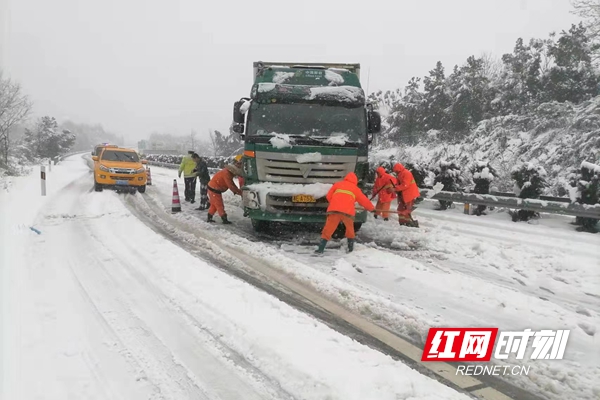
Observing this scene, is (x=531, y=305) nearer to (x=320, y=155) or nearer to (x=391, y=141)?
(x=320, y=155)

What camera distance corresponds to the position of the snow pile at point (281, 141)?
7262 mm

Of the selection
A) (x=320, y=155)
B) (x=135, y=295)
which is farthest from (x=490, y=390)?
(x=320, y=155)

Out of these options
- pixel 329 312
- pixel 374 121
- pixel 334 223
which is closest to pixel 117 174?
pixel 374 121

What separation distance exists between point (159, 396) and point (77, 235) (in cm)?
603

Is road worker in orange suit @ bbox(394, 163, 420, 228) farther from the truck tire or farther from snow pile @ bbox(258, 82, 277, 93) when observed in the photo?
snow pile @ bbox(258, 82, 277, 93)

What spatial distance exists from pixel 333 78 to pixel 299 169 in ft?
7.47

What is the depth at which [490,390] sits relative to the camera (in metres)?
2.96

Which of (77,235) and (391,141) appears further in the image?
(391,141)

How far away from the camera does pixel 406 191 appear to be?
28.8ft

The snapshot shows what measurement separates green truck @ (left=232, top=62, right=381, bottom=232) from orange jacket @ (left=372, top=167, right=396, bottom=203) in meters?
1.44

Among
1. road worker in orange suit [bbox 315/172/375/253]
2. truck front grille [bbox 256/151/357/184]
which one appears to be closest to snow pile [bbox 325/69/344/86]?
truck front grille [bbox 256/151/357/184]

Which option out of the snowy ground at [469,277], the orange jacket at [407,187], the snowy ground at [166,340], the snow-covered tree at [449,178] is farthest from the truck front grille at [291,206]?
the snow-covered tree at [449,178]

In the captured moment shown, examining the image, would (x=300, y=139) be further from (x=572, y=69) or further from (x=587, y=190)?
(x=572, y=69)

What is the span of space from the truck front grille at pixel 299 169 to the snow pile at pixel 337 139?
272mm
